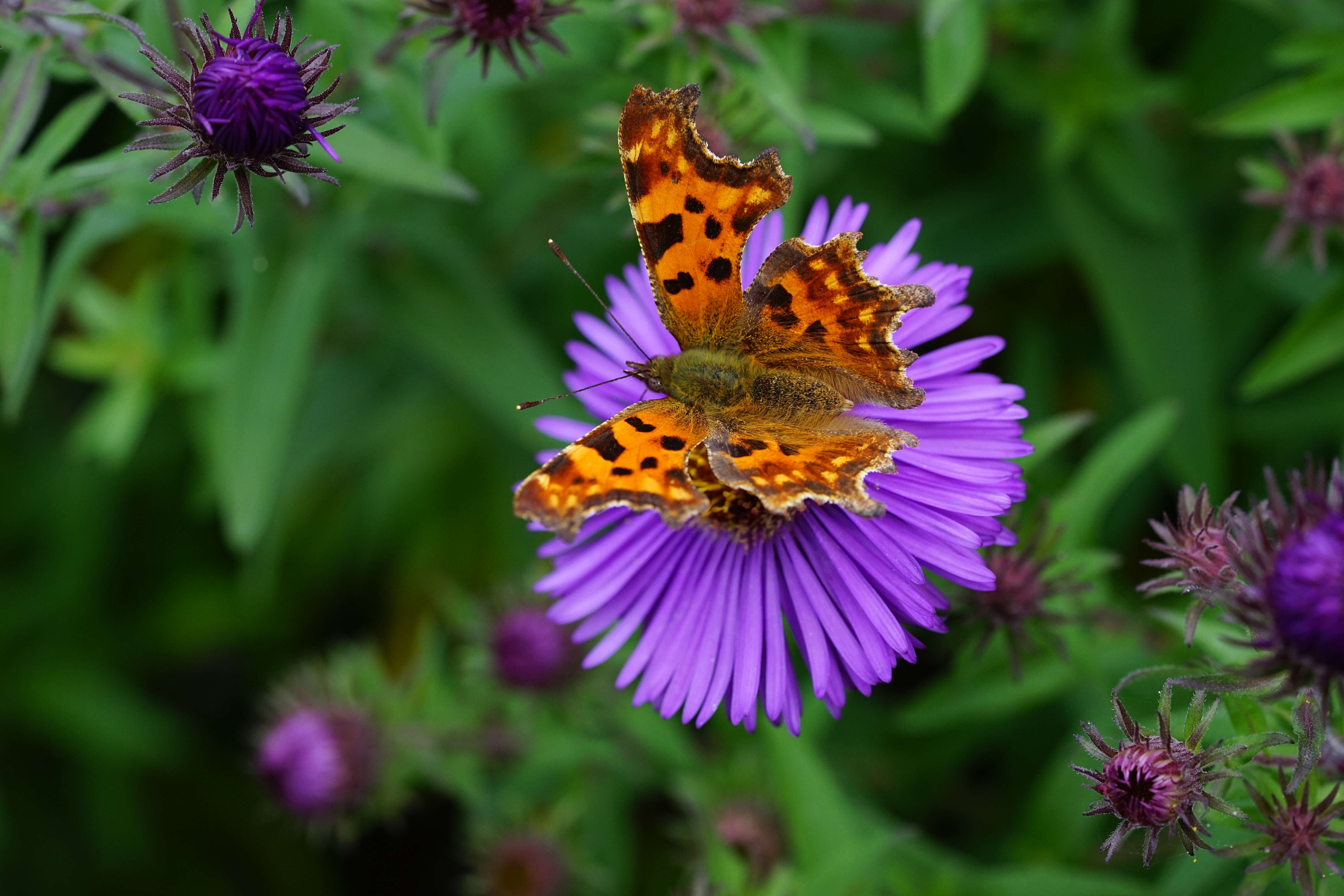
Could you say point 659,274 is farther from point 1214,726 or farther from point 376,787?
point 376,787

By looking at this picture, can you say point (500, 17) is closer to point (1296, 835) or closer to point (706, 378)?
point (706, 378)

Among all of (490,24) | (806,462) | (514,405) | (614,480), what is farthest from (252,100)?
(514,405)

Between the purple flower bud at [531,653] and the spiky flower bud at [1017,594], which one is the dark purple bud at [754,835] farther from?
the spiky flower bud at [1017,594]

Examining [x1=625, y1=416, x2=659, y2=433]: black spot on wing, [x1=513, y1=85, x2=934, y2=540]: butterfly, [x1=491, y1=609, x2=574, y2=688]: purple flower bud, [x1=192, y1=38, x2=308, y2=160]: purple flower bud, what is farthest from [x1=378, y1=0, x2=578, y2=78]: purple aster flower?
[x1=491, y1=609, x2=574, y2=688]: purple flower bud

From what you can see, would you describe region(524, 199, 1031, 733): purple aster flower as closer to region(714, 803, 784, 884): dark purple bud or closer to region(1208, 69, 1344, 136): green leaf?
region(714, 803, 784, 884): dark purple bud

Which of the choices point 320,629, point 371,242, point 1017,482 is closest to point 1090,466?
point 1017,482

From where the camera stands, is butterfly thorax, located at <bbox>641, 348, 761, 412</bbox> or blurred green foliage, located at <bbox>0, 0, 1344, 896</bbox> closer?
butterfly thorax, located at <bbox>641, 348, 761, 412</bbox>
